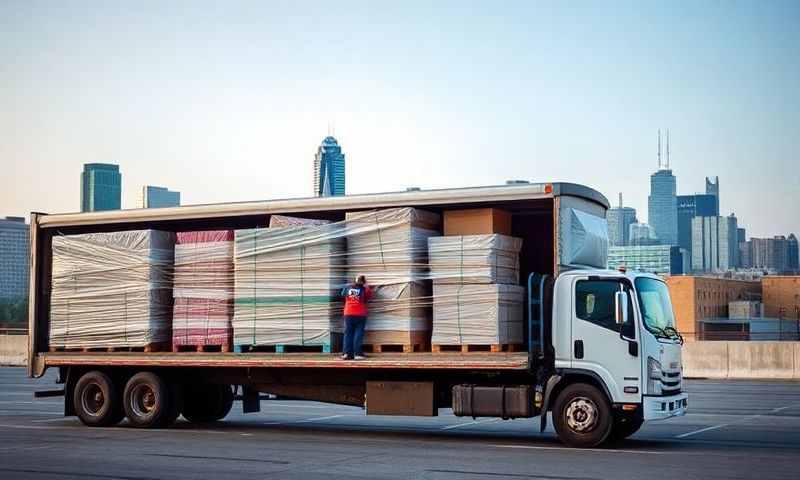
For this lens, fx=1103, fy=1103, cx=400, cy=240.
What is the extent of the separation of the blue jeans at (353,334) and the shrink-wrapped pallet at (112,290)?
3.91 m

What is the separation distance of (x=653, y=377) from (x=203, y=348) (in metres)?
7.31

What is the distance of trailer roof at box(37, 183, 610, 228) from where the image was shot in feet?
51.4

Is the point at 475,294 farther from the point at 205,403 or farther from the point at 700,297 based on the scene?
the point at 700,297

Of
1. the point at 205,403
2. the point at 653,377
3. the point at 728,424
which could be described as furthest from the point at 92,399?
the point at 728,424

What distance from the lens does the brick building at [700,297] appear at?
292 ft

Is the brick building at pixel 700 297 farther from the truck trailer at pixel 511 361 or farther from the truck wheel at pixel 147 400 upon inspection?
the truck wheel at pixel 147 400

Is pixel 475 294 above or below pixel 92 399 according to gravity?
above

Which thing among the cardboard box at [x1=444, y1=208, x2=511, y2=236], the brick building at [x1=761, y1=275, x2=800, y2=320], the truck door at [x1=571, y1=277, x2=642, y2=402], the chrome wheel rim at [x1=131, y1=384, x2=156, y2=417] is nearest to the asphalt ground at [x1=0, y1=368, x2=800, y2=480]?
the chrome wheel rim at [x1=131, y1=384, x2=156, y2=417]

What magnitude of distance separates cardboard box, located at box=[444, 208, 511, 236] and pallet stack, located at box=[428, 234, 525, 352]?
154 mm

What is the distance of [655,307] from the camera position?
15758 mm

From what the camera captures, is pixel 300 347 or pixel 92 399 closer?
pixel 300 347

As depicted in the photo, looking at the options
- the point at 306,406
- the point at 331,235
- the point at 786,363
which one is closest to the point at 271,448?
the point at 331,235

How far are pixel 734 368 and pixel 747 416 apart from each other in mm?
13269

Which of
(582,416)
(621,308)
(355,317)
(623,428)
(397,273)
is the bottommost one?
(623,428)
